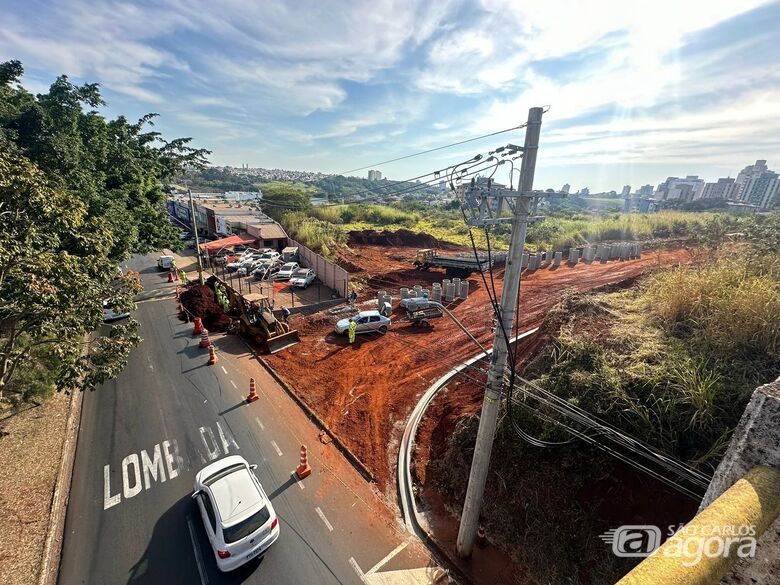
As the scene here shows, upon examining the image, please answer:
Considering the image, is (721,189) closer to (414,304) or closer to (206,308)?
(414,304)

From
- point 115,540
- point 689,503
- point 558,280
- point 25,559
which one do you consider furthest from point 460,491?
point 558,280

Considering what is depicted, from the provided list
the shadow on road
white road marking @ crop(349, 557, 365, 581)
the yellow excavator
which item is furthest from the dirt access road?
the shadow on road

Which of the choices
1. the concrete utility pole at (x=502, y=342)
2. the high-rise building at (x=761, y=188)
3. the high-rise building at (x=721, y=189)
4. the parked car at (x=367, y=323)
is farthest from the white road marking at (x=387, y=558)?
the high-rise building at (x=721, y=189)

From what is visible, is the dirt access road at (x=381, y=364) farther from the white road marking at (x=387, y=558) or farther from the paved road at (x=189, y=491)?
the white road marking at (x=387, y=558)

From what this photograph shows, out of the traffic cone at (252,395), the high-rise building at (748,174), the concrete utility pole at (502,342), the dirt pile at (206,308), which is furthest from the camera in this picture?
the high-rise building at (748,174)

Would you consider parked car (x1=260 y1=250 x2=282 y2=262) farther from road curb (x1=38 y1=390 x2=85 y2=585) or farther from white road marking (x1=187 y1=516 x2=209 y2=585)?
white road marking (x1=187 y1=516 x2=209 y2=585)

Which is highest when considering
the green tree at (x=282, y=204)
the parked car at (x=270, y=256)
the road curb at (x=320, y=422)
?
the green tree at (x=282, y=204)

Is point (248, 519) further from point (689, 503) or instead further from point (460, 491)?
point (689, 503)

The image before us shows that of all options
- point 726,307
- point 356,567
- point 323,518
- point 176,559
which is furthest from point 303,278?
point 726,307
